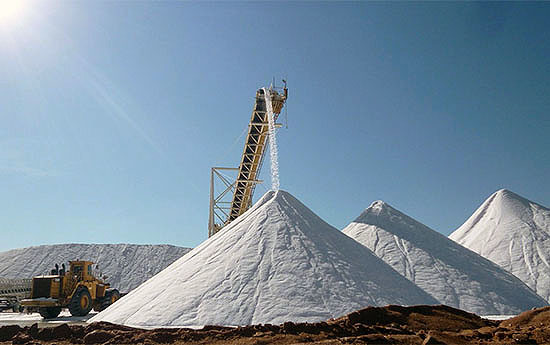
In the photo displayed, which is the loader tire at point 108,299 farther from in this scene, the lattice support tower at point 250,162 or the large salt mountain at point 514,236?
the large salt mountain at point 514,236

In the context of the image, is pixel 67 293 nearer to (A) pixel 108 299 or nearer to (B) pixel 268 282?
(A) pixel 108 299

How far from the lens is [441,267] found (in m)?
14.9

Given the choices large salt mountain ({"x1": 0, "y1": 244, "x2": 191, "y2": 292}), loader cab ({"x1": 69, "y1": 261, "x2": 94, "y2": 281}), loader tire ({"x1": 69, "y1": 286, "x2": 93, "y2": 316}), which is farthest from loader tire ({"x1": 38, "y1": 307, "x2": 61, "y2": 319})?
large salt mountain ({"x1": 0, "y1": 244, "x2": 191, "y2": 292})

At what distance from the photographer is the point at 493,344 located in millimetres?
5852

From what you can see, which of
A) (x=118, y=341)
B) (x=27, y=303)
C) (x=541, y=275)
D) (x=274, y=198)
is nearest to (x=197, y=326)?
(x=118, y=341)

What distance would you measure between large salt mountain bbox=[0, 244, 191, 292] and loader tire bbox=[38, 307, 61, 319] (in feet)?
80.2

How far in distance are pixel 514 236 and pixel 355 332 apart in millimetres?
19781

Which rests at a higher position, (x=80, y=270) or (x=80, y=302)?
(x=80, y=270)

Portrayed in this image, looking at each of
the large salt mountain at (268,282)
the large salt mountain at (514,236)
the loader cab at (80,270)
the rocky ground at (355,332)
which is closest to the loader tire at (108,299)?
the loader cab at (80,270)

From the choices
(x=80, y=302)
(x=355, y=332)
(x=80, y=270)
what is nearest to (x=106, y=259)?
(x=80, y=270)

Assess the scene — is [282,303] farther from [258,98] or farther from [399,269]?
[258,98]

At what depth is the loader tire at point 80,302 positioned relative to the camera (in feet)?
47.3

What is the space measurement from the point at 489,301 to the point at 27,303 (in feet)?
50.5

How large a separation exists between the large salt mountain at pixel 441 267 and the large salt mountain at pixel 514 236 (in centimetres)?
542
